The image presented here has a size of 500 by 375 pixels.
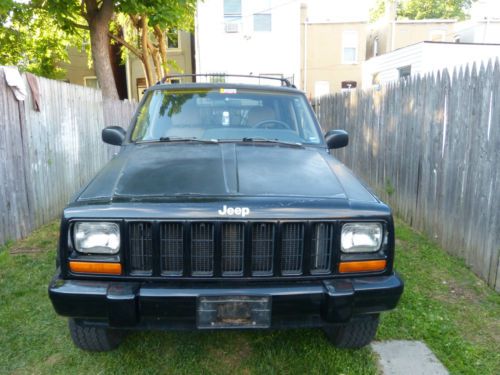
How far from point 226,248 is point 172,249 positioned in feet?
0.99

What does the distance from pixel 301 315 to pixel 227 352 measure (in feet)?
2.86

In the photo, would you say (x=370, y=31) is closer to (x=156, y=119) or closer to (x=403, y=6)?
(x=403, y=6)

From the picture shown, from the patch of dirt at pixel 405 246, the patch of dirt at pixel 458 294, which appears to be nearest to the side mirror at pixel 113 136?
the patch of dirt at pixel 458 294

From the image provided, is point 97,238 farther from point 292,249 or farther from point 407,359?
point 407,359

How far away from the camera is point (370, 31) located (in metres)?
25.8

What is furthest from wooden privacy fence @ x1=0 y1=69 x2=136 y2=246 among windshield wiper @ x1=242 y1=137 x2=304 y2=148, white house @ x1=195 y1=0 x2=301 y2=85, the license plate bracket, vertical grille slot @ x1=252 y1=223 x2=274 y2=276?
white house @ x1=195 y1=0 x2=301 y2=85

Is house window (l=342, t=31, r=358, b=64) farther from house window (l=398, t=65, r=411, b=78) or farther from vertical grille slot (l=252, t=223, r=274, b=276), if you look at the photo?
vertical grille slot (l=252, t=223, r=274, b=276)


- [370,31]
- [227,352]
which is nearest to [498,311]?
[227,352]

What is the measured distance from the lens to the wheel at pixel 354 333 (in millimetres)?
2625

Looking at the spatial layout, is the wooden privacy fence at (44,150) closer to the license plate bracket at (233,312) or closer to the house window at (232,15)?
the license plate bracket at (233,312)

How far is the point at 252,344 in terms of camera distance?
288cm

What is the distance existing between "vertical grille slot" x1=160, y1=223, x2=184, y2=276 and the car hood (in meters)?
0.19

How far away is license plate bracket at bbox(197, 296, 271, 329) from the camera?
6.98 feet

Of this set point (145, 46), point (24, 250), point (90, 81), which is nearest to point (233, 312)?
point (24, 250)
